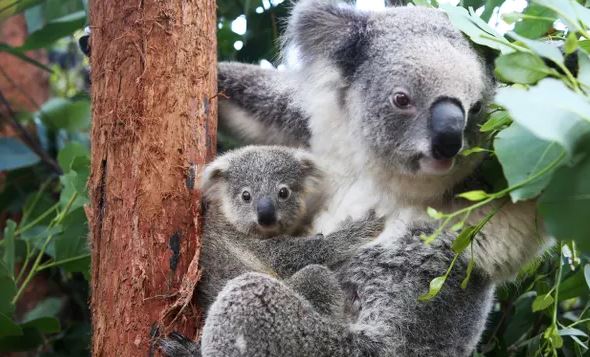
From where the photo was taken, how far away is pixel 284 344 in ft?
8.16

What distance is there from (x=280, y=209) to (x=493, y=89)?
109cm

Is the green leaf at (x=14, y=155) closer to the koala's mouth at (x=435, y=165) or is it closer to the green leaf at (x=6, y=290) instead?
the green leaf at (x=6, y=290)

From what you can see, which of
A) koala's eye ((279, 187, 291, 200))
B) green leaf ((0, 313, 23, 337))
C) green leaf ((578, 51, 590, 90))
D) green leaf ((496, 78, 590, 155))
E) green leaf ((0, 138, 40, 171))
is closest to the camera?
green leaf ((496, 78, 590, 155))

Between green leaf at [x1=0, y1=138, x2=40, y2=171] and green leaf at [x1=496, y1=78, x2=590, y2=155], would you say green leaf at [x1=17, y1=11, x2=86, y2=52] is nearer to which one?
green leaf at [x1=0, y1=138, x2=40, y2=171]

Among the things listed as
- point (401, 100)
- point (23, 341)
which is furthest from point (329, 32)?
point (23, 341)

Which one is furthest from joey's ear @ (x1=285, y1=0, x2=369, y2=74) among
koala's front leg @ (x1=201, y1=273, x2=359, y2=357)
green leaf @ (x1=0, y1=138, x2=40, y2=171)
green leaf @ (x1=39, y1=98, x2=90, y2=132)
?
green leaf @ (x1=0, y1=138, x2=40, y2=171)

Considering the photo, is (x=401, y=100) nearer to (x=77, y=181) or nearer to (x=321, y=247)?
(x=321, y=247)

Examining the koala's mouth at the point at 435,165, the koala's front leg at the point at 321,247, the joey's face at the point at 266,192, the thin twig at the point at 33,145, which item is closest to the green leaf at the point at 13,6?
the thin twig at the point at 33,145

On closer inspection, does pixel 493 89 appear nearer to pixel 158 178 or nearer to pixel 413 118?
pixel 413 118

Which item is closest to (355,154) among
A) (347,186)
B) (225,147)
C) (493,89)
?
(347,186)

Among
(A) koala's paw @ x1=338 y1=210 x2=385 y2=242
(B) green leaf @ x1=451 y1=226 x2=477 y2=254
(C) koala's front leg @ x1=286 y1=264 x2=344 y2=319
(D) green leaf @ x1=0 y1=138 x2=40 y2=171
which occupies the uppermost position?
(B) green leaf @ x1=451 y1=226 x2=477 y2=254

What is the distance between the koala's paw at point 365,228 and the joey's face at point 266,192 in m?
0.31

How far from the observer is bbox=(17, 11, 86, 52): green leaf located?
12.9ft

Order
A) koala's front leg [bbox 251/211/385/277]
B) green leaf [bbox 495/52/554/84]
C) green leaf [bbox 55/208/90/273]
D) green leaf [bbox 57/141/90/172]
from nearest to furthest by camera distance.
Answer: green leaf [bbox 495/52/554/84] < koala's front leg [bbox 251/211/385/277] < green leaf [bbox 55/208/90/273] < green leaf [bbox 57/141/90/172]
